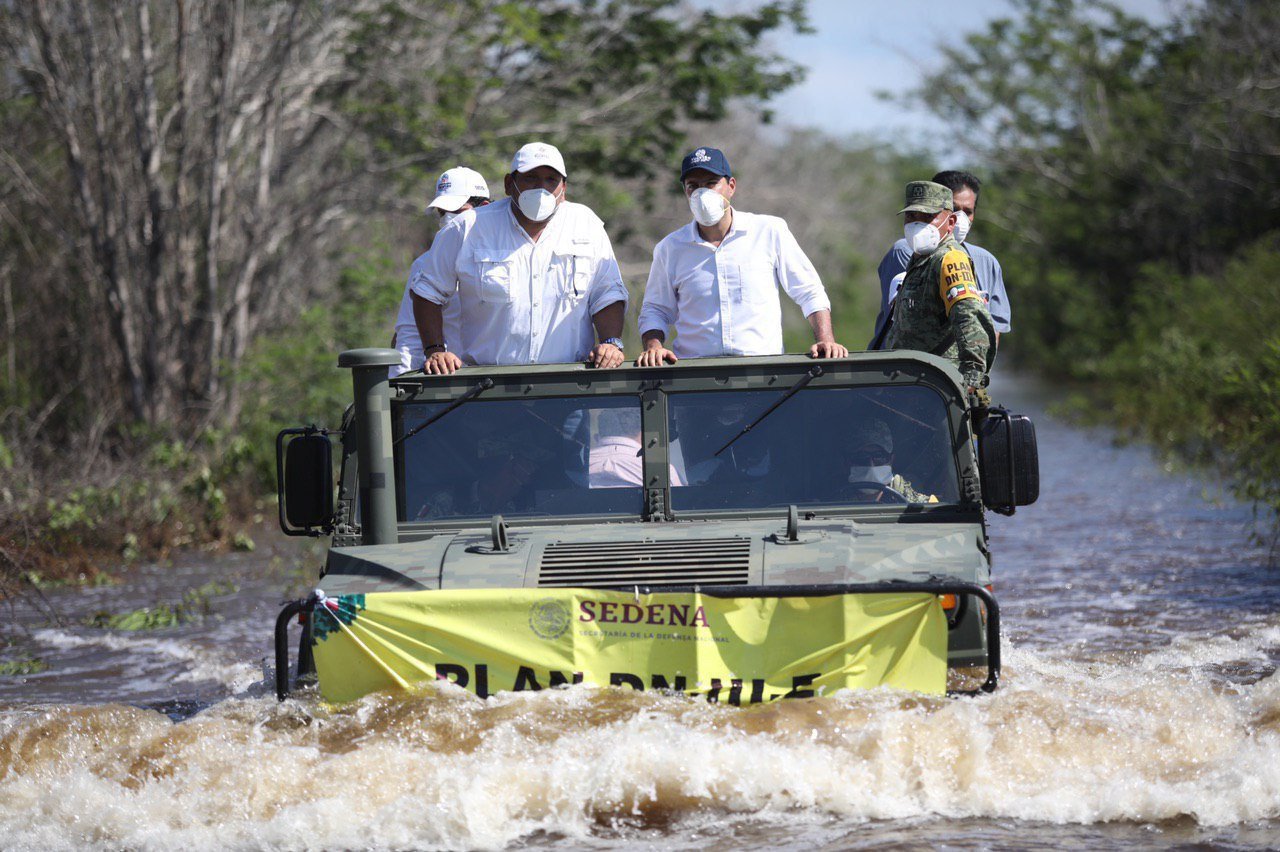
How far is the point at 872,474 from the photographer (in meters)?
6.27

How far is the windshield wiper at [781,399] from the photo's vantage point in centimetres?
627

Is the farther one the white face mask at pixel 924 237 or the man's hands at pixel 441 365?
the white face mask at pixel 924 237

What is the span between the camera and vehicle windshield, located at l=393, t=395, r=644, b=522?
6336 mm

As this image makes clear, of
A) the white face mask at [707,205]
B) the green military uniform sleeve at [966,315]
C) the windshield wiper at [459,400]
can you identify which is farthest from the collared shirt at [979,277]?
the windshield wiper at [459,400]

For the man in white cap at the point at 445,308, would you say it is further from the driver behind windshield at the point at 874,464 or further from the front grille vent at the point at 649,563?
the driver behind windshield at the point at 874,464

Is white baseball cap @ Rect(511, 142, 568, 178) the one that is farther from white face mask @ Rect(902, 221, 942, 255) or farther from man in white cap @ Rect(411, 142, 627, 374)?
white face mask @ Rect(902, 221, 942, 255)

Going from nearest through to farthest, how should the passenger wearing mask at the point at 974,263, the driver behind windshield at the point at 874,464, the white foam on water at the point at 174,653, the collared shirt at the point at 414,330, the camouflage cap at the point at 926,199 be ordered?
1. the driver behind windshield at the point at 874,464
2. the collared shirt at the point at 414,330
3. the camouflage cap at the point at 926,199
4. the passenger wearing mask at the point at 974,263
5. the white foam on water at the point at 174,653

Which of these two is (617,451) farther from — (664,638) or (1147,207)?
(1147,207)

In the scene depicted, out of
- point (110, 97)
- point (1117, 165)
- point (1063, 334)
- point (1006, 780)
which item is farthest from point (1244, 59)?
point (1006, 780)

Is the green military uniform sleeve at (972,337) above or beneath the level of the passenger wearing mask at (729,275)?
beneath

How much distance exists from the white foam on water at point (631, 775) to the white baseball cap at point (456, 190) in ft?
10.7

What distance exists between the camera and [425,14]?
52.7 ft

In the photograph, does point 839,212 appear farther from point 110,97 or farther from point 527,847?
point 527,847

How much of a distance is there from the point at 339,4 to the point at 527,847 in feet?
38.1
